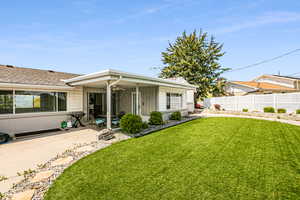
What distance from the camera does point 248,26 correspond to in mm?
14219

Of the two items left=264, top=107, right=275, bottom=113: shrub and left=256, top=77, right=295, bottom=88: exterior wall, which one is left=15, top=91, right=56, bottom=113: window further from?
left=256, top=77, right=295, bottom=88: exterior wall

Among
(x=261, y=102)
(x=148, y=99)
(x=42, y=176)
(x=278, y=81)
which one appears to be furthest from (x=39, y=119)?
(x=278, y=81)

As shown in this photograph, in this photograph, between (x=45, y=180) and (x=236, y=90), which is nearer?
(x=45, y=180)

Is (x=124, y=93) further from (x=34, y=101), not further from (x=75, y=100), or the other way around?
(x=34, y=101)

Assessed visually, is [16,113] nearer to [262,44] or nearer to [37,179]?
[37,179]

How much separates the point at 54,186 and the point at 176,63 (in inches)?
888

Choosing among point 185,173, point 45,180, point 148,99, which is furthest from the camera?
point 148,99

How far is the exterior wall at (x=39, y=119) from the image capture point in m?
6.47

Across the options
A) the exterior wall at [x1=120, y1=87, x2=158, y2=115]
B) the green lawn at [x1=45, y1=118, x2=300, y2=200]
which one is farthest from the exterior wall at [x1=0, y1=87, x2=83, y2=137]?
the green lawn at [x1=45, y1=118, x2=300, y2=200]

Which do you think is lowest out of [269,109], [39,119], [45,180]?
[45,180]

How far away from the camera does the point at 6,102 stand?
6496mm

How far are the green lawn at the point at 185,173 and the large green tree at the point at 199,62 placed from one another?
56.8 ft

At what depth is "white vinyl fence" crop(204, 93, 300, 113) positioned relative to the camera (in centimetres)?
1247

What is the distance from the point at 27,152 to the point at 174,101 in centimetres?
887
